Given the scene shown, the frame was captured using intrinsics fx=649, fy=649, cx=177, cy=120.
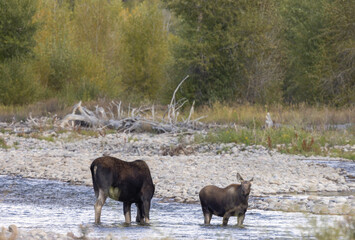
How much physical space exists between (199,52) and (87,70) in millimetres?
8807

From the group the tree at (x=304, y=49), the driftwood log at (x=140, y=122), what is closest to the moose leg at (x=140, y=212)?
the driftwood log at (x=140, y=122)

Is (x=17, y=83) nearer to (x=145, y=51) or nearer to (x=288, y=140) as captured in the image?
(x=145, y=51)

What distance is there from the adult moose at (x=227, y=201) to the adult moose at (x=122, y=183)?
955 mm

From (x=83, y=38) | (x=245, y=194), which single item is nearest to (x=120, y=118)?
(x=245, y=194)

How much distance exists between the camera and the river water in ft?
32.0

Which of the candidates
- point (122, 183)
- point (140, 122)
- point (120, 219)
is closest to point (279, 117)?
point (140, 122)

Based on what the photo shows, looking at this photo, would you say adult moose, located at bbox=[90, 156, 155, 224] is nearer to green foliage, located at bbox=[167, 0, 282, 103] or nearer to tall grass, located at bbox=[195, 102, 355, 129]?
tall grass, located at bbox=[195, 102, 355, 129]

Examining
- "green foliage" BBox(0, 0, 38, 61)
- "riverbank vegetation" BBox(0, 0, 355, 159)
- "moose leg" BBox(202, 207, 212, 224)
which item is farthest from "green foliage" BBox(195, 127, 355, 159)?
"green foliage" BBox(0, 0, 38, 61)

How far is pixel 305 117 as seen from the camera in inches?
1308

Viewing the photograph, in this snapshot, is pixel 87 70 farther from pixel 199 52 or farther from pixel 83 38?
pixel 83 38

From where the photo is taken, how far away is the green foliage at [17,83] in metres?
40.1

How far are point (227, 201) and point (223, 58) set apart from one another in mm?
32523

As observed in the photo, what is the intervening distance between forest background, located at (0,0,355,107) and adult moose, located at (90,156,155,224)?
30023 millimetres

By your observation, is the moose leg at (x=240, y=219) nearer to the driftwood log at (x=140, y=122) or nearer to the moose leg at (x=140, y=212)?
the moose leg at (x=140, y=212)
